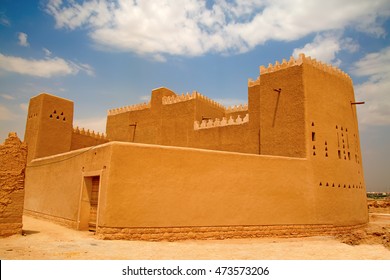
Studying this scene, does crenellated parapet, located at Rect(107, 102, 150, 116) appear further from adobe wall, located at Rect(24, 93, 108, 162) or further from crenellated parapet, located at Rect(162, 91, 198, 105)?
adobe wall, located at Rect(24, 93, 108, 162)

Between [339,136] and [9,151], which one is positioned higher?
[339,136]

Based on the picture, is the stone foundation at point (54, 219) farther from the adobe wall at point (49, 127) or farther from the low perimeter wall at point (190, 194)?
the adobe wall at point (49, 127)

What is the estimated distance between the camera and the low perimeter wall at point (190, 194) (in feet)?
30.2

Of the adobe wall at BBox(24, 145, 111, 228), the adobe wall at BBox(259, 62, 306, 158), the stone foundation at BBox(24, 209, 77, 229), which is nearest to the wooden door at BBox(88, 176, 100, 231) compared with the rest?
the adobe wall at BBox(24, 145, 111, 228)

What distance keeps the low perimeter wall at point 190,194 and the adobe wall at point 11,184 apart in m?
2.14

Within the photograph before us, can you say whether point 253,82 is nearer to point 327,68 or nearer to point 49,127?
point 327,68

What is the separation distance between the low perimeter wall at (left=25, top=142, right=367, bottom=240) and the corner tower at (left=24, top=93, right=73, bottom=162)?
2.93 metres

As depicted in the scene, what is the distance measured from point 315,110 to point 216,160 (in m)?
5.57

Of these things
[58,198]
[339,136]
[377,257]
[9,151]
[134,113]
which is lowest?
[377,257]

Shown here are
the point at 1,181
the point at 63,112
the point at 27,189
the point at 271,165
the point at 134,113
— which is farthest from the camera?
the point at 134,113

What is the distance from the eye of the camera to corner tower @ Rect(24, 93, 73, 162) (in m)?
16.4

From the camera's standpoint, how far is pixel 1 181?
8594 millimetres

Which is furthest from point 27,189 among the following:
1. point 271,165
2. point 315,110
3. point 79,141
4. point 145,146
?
point 315,110

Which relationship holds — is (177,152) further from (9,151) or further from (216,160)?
(9,151)
